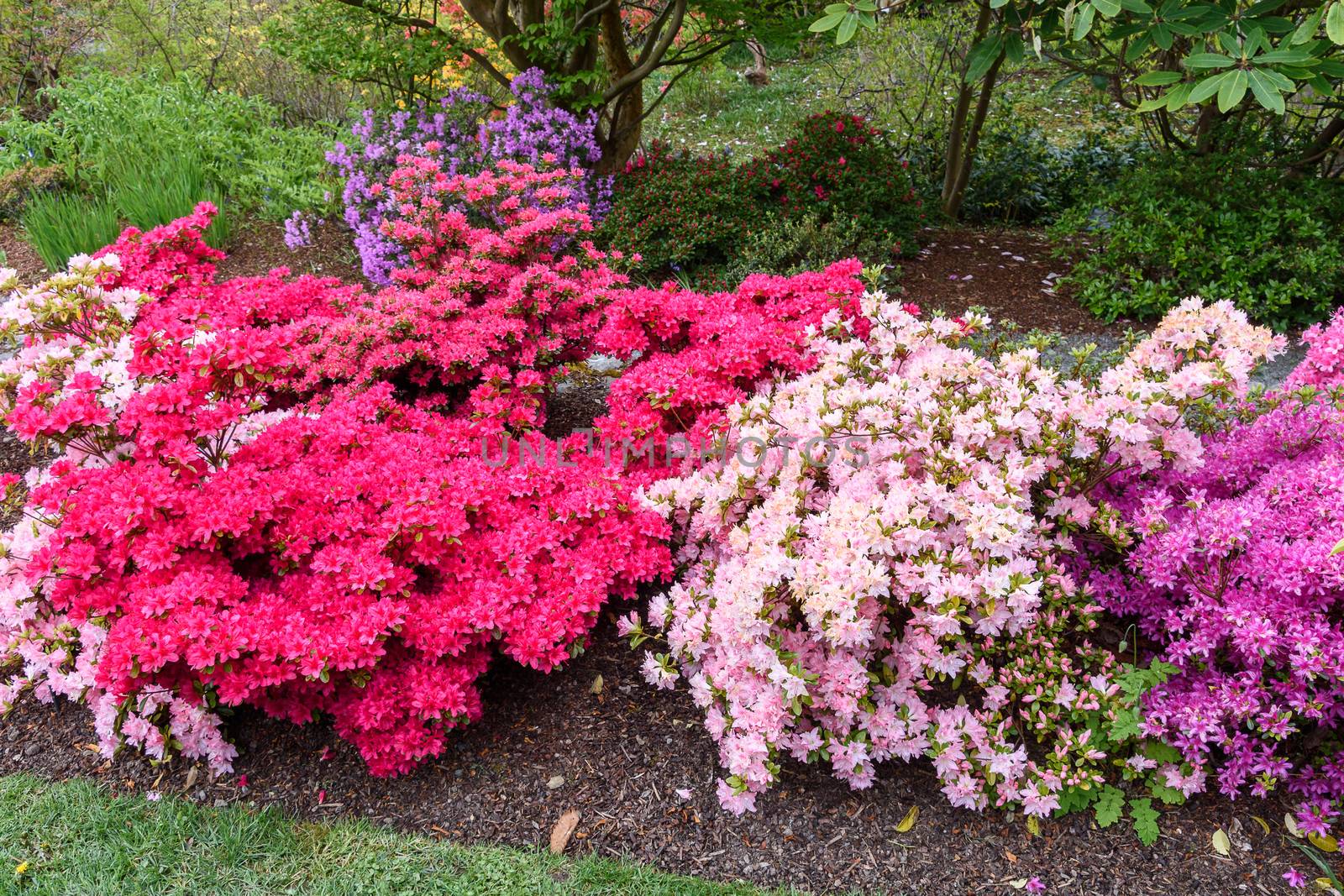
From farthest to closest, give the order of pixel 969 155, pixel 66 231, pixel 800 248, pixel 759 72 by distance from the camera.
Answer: pixel 759 72, pixel 969 155, pixel 800 248, pixel 66 231

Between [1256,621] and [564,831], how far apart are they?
1.84 m

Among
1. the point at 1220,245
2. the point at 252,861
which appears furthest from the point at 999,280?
the point at 252,861

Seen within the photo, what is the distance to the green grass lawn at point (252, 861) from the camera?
2074 millimetres

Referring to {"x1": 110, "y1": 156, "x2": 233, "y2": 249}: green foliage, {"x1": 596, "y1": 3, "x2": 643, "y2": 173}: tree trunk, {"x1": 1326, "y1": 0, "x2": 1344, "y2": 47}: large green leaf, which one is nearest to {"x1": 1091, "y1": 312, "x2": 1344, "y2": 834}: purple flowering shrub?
{"x1": 1326, "y1": 0, "x2": 1344, "y2": 47}: large green leaf

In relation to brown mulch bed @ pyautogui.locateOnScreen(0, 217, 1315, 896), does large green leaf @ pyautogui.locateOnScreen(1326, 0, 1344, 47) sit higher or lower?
higher

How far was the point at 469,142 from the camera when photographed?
5.88 m

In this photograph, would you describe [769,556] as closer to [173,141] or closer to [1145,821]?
[1145,821]

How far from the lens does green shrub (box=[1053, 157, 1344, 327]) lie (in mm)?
4520

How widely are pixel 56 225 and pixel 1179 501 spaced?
6.27 meters

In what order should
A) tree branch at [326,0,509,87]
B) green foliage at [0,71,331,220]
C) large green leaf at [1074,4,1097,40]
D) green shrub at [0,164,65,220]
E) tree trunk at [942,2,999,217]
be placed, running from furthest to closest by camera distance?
green shrub at [0,164,65,220], green foliage at [0,71,331,220], tree trunk at [942,2,999,217], tree branch at [326,0,509,87], large green leaf at [1074,4,1097,40]

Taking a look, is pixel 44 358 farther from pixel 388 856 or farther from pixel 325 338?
pixel 388 856

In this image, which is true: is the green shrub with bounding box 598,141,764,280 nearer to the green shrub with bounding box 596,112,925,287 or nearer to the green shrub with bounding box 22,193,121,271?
the green shrub with bounding box 596,112,925,287

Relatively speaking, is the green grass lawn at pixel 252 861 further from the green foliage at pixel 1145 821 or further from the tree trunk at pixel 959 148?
the tree trunk at pixel 959 148

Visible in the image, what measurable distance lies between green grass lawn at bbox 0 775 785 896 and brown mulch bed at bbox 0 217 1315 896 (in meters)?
0.06
